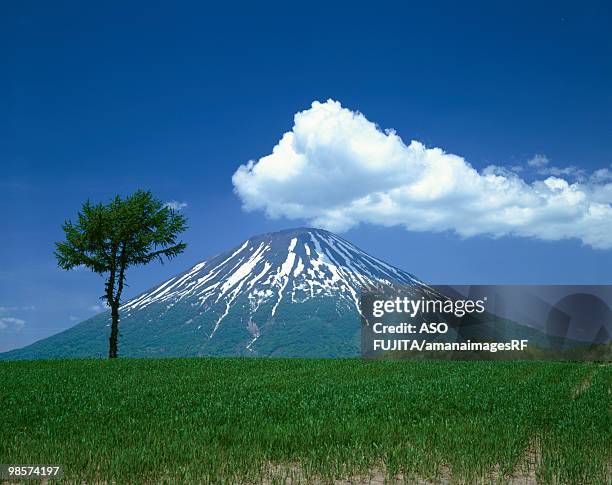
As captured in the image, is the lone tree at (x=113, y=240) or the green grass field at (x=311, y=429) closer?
the green grass field at (x=311, y=429)

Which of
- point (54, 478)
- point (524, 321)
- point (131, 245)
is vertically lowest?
point (54, 478)

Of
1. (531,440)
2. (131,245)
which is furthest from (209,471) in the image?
(131,245)

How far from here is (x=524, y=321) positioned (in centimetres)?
4109

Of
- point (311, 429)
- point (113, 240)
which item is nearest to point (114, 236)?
point (113, 240)

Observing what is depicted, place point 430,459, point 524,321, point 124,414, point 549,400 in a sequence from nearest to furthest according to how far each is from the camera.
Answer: point 430,459 < point 124,414 < point 549,400 < point 524,321

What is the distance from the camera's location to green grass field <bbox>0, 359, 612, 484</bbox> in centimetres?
1016

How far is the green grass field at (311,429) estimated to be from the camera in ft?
33.3

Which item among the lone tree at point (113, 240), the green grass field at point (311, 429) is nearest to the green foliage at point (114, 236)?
the lone tree at point (113, 240)

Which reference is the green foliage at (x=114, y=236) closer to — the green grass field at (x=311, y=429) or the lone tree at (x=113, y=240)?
the lone tree at (x=113, y=240)

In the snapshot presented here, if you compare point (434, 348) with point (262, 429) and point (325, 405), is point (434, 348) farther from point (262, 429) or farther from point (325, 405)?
point (262, 429)

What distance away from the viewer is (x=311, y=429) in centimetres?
1308

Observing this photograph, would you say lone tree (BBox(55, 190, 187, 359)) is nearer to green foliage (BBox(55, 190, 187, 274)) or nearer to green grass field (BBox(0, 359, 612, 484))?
green foliage (BBox(55, 190, 187, 274))

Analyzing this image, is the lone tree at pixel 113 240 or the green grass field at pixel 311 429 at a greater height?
the lone tree at pixel 113 240

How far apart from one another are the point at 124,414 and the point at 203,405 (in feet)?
7.90
